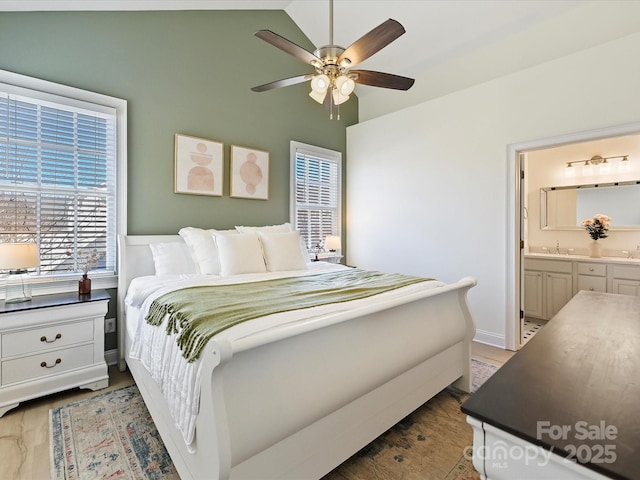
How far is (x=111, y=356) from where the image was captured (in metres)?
2.90

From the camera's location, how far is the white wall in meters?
2.78

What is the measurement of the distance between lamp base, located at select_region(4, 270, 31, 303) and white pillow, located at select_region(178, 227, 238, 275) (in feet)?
3.91

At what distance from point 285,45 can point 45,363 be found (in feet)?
9.17

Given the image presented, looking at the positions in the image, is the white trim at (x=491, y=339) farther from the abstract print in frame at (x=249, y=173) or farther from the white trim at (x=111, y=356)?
the white trim at (x=111, y=356)

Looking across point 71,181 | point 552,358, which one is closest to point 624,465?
point 552,358

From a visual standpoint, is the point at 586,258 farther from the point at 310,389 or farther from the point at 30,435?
the point at 30,435

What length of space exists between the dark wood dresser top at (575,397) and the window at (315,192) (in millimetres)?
3471

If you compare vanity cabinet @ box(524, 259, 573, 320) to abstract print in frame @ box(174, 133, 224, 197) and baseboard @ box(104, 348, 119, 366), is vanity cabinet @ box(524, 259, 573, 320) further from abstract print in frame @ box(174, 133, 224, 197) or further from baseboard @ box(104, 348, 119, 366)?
baseboard @ box(104, 348, 119, 366)

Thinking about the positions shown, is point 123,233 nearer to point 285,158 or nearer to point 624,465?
point 285,158

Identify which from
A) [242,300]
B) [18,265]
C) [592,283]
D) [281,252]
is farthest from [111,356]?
[592,283]

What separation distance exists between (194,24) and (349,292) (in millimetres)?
3303

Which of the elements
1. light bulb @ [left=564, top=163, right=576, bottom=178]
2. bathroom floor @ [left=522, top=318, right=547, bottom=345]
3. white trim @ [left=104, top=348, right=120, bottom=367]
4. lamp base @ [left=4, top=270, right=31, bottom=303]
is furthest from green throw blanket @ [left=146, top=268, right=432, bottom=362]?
light bulb @ [left=564, top=163, right=576, bottom=178]

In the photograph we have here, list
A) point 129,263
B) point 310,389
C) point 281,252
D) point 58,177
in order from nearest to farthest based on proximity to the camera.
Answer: point 310,389 → point 58,177 → point 129,263 → point 281,252

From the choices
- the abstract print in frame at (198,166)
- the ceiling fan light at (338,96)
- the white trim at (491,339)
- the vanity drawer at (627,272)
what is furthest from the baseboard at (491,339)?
the abstract print in frame at (198,166)
